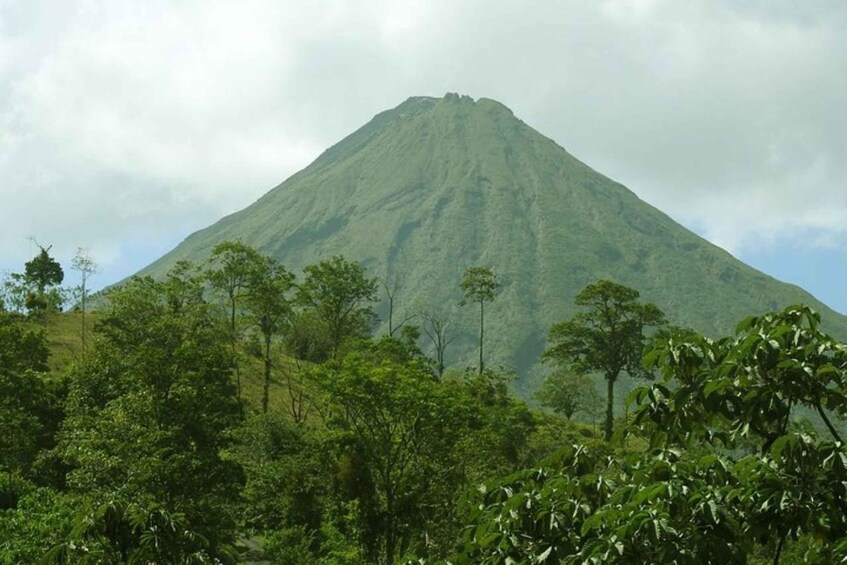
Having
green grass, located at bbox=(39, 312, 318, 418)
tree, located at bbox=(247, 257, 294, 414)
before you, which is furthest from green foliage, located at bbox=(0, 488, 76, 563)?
green grass, located at bbox=(39, 312, 318, 418)

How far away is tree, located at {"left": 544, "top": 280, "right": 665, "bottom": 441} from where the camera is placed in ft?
172

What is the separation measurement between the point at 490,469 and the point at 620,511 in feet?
92.9

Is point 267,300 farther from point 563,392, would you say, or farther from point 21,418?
point 563,392

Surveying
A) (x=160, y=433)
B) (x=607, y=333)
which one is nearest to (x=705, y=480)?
(x=160, y=433)

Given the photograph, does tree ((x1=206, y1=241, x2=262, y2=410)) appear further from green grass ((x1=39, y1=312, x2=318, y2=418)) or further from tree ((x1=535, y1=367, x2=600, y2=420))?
tree ((x1=535, y1=367, x2=600, y2=420))

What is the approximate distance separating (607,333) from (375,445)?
25340mm

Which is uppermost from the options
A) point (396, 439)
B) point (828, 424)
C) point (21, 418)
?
point (21, 418)

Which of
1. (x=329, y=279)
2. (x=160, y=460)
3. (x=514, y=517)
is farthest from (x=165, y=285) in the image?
(x=514, y=517)

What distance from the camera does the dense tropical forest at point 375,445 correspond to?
541 cm

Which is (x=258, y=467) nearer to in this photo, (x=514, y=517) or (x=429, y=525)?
(x=429, y=525)

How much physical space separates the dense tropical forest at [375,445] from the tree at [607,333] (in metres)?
0.18

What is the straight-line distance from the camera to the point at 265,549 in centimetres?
2948

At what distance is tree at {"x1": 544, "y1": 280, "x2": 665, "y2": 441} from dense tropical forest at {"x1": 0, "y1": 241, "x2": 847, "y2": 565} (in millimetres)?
175

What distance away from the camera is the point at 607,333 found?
53.4m
